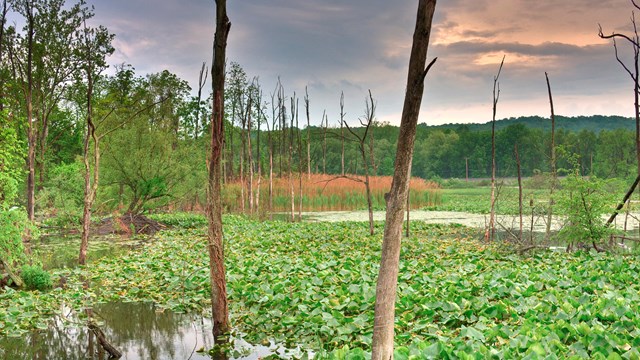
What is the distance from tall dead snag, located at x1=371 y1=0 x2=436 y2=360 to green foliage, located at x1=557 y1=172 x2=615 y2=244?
882 cm

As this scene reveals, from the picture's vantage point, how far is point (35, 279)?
9.71 m

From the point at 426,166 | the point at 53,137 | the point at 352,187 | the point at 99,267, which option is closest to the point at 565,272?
the point at 99,267

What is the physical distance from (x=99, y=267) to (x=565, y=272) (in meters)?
9.37

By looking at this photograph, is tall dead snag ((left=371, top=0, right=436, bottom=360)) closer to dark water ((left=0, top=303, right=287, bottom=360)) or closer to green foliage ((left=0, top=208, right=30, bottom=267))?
dark water ((left=0, top=303, right=287, bottom=360))

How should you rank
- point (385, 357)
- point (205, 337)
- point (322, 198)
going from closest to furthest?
point (385, 357), point (205, 337), point (322, 198)

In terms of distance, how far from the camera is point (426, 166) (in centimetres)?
6581

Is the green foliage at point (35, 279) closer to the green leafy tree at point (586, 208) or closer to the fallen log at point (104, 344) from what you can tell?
the fallen log at point (104, 344)

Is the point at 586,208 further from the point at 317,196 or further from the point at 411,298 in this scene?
the point at 317,196

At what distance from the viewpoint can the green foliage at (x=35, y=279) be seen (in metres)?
9.70

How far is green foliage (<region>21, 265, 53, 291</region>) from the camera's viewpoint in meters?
9.70

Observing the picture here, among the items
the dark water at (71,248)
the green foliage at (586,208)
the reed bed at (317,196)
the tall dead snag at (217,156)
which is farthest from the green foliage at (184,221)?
the tall dead snag at (217,156)

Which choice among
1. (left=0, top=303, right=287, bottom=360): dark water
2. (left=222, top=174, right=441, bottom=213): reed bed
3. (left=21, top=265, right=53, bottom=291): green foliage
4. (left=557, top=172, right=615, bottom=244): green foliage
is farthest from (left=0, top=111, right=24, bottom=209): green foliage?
(left=222, top=174, right=441, bottom=213): reed bed

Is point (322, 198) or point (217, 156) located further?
point (322, 198)

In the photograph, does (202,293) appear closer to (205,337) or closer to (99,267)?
(205,337)
